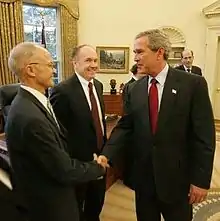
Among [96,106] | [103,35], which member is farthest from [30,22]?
[96,106]

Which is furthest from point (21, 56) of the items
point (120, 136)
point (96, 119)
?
point (96, 119)

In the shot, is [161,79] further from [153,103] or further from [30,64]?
[30,64]

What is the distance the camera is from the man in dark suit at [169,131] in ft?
5.37

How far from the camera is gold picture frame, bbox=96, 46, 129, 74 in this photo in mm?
6770

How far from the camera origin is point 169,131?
65.3 inches

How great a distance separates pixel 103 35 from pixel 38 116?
5.74 meters

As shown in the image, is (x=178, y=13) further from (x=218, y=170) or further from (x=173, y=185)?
(x=173, y=185)

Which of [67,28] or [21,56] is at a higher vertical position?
[67,28]

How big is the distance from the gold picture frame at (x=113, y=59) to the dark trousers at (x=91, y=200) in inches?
187

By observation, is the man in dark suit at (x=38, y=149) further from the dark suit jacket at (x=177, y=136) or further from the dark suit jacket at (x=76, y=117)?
the dark suit jacket at (x=76, y=117)

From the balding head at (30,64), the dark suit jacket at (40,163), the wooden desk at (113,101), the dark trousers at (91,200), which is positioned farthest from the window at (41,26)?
the dark suit jacket at (40,163)

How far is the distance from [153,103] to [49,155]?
75 cm

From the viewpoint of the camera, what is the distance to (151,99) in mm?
1721

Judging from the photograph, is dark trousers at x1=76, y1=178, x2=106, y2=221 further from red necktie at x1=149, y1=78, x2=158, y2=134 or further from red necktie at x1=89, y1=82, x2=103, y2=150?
red necktie at x1=149, y1=78, x2=158, y2=134
